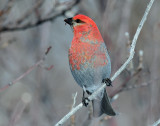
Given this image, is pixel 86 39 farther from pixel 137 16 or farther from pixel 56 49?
pixel 56 49

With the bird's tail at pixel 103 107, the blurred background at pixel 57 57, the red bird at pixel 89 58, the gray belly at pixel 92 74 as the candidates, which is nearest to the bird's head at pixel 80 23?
the red bird at pixel 89 58

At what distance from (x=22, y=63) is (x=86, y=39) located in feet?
7.54

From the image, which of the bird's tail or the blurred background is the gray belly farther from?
the blurred background

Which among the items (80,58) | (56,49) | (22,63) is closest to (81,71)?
(80,58)

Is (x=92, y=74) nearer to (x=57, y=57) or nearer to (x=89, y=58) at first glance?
(x=89, y=58)

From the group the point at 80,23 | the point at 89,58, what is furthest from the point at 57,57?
the point at 89,58

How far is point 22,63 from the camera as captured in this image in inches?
236

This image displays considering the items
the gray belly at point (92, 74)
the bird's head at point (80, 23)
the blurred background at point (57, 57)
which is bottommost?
the blurred background at point (57, 57)

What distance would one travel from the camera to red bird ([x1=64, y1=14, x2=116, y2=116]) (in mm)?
3932

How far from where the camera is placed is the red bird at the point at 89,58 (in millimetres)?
3932

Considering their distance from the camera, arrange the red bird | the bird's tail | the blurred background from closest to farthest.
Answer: the bird's tail < the red bird < the blurred background

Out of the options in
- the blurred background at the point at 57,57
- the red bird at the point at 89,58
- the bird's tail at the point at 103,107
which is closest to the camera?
the bird's tail at the point at 103,107

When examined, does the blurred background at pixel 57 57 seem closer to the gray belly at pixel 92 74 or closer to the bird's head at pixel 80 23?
the bird's head at pixel 80 23

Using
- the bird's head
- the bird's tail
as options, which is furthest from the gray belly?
the bird's head
